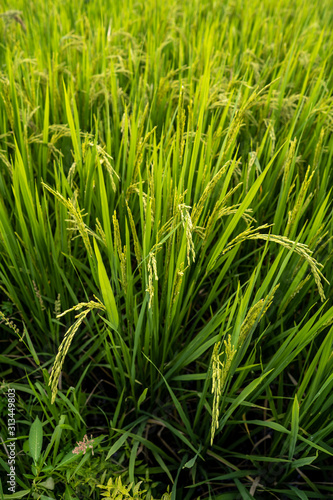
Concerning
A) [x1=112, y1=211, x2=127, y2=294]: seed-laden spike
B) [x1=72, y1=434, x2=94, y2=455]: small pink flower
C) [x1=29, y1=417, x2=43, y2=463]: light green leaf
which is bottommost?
[x1=72, y1=434, x2=94, y2=455]: small pink flower

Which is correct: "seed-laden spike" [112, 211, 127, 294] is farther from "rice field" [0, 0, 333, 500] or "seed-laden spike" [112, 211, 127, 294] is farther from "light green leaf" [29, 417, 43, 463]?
"light green leaf" [29, 417, 43, 463]

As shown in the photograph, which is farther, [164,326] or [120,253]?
[164,326]

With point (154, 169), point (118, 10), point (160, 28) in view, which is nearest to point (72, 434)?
point (154, 169)

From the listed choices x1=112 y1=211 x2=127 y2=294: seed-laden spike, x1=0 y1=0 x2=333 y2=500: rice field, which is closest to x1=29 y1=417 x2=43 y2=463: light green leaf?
x1=0 y1=0 x2=333 y2=500: rice field

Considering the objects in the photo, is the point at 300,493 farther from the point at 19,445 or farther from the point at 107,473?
the point at 19,445

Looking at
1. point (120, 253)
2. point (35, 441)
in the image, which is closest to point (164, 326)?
point (120, 253)

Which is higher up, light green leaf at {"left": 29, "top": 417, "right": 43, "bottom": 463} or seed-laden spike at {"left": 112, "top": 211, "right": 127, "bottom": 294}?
seed-laden spike at {"left": 112, "top": 211, "right": 127, "bottom": 294}

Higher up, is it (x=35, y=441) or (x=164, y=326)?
(x=164, y=326)

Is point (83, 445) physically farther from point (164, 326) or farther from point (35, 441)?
point (164, 326)

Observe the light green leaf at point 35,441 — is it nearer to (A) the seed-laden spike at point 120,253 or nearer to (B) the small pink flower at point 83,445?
(B) the small pink flower at point 83,445

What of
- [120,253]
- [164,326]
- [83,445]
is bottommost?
[83,445]

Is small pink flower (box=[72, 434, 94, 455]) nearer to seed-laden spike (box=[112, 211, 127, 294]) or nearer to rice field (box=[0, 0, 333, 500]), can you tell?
rice field (box=[0, 0, 333, 500])

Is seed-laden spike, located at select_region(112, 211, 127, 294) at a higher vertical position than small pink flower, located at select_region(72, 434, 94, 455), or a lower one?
higher

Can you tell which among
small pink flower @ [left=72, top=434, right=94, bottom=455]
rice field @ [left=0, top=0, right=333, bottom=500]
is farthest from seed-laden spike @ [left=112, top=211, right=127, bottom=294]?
small pink flower @ [left=72, top=434, right=94, bottom=455]
